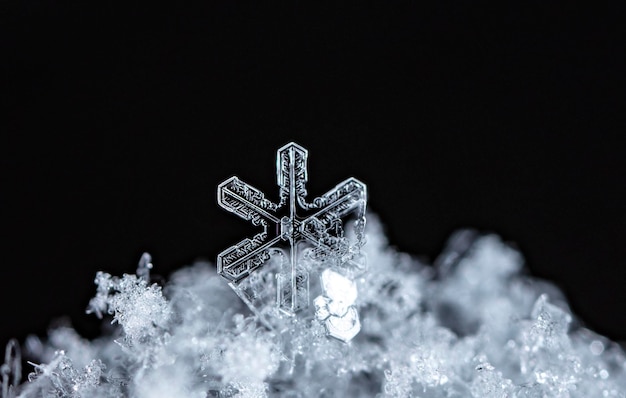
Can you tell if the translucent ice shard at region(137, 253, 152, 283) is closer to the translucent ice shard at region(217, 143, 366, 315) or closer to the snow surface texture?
the snow surface texture

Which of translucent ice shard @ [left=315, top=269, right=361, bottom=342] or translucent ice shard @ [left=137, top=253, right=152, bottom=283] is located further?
translucent ice shard @ [left=137, top=253, right=152, bottom=283]

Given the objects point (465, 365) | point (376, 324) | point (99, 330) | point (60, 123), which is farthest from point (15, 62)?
point (465, 365)

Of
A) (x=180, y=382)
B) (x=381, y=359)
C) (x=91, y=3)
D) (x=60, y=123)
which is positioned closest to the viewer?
(x=180, y=382)

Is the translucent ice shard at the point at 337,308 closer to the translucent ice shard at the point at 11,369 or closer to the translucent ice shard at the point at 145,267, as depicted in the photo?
the translucent ice shard at the point at 145,267

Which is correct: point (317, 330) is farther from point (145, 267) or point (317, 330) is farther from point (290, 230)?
point (145, 267)

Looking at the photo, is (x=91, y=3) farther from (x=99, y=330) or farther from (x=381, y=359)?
(x=381, y=359)

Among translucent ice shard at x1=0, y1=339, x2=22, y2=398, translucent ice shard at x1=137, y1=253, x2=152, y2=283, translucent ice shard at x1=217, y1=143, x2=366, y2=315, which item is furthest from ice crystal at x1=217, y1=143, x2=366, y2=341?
translucent ice shard at x1=0, y1=339, x2=22, y2=398
